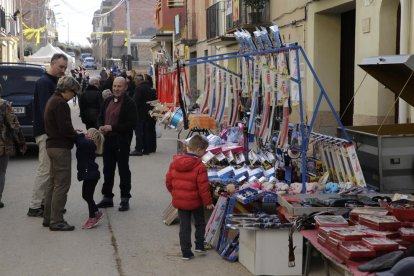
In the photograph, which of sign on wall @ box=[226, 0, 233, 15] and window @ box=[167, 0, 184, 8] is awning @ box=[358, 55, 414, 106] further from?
window @ box=[167, 0, 184, 8]

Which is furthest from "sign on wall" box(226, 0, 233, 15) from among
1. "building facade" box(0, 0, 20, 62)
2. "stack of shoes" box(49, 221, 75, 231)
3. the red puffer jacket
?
"building facade" box(0, 0, 20, 62)

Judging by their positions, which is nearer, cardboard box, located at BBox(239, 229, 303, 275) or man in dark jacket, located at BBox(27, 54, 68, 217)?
cardboard box, located at BBox(239, 229, 303, 275)

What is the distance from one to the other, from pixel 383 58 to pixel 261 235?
2032mm

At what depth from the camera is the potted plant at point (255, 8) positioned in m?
19.1

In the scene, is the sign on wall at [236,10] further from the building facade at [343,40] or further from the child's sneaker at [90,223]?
the child's sneaker at [90,223]

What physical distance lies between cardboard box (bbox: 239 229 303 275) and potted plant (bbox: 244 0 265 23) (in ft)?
45.8

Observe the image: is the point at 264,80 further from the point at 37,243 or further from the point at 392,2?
the point at 392,2

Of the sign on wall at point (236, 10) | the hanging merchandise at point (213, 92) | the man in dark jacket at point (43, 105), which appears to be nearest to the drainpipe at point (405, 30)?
the hanging merchandise at point (213, 92)

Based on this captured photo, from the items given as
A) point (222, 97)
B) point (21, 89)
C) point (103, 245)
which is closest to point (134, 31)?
point (21, 89)

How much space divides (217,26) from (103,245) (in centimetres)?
1962

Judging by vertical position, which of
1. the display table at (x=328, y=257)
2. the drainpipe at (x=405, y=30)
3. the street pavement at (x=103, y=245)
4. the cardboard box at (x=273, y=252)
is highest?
the drainpipe at (x=405, y=30)

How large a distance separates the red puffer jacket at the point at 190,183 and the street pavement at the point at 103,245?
62 cm

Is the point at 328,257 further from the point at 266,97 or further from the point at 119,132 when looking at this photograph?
the point at 119,132

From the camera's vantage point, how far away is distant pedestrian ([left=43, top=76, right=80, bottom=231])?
24.4 feet
